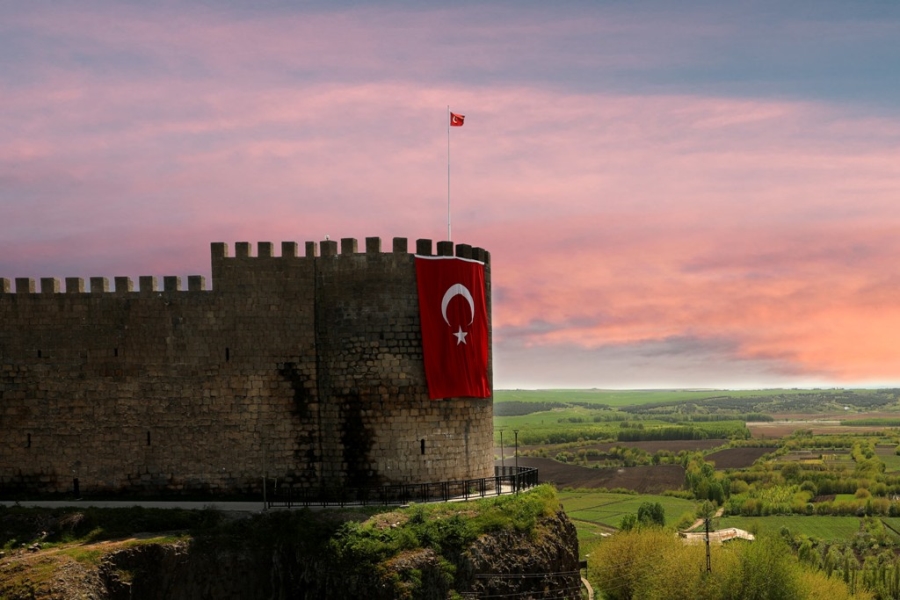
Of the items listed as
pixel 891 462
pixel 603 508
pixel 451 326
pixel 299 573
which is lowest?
pixel 891 462

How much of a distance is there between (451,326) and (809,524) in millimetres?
102008

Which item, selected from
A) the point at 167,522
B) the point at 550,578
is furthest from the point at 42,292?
the point at 550,578

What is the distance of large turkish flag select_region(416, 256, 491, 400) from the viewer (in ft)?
111

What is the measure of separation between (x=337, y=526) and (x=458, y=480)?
5.66 meters

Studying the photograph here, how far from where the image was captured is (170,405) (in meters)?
33.7

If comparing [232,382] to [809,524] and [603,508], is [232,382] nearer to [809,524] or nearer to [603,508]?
[603,508]

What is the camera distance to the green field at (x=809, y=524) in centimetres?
11262

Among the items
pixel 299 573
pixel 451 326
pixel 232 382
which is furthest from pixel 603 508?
pixel 299 573

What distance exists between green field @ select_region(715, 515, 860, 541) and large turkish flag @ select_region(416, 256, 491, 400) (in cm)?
8261

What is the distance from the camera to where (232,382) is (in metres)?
33.6

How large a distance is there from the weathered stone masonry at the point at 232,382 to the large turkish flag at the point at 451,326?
1.42ft

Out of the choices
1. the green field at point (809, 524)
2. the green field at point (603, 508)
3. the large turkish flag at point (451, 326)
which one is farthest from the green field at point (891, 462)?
the large turkish flag at point (451, 326)

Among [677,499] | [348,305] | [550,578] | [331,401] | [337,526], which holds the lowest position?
[677,499]

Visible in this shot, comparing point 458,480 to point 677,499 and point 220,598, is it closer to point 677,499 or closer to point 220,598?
point 220,598
